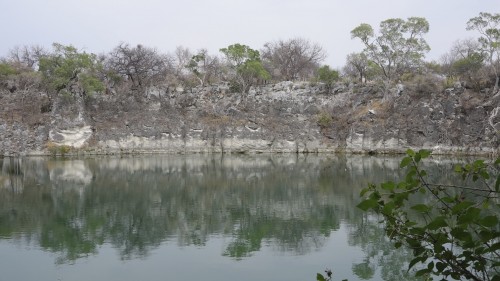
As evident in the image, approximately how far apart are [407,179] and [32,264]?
42.1 feet

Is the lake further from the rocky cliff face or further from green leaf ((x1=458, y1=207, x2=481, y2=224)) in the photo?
the rocky cliff face

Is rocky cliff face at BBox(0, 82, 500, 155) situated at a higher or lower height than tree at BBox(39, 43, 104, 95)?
lower

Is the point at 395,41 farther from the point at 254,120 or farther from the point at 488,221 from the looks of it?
the point at 488,221

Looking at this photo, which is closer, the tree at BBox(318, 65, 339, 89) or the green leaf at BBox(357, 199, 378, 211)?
the green leaf at BBox(357, 199, 378, 211)

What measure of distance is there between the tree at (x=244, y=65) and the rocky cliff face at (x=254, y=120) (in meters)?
1.86

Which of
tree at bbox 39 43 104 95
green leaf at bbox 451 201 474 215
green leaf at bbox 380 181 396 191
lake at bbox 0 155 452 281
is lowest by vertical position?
lake at bbox 0 155 452 281

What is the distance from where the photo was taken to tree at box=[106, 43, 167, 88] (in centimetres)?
6031

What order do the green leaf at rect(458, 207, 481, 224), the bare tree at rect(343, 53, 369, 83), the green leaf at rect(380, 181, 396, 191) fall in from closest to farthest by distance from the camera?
the green leaf at rect(458, 207, 481, 224), the green leaf at rect(380, 181, 396, 191), the bare tree at rect(343, 53, 369, 83)

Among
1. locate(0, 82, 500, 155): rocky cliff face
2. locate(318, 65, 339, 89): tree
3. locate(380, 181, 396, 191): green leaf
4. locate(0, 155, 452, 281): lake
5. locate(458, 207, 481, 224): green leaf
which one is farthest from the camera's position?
locate(318, 65, 339, 89): tree

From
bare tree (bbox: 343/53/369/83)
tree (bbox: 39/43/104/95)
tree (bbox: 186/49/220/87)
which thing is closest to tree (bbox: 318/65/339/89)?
bare tree (bbox: 343/53/369/83)

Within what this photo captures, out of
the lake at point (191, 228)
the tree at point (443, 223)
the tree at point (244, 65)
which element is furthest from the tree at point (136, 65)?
the tree at point (443, 223)

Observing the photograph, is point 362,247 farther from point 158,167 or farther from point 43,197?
point 158,167

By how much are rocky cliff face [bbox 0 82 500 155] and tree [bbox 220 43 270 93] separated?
6.10ft

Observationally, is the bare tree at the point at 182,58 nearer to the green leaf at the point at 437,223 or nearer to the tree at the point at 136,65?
the tree at the point at 136,65
